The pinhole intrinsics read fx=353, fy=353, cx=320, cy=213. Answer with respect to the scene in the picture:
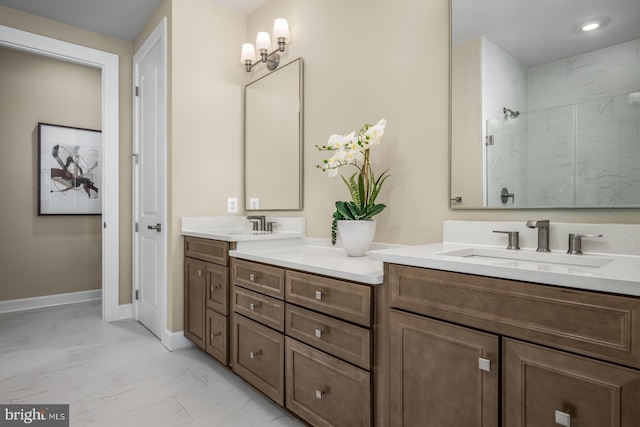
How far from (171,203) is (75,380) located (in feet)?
4.09

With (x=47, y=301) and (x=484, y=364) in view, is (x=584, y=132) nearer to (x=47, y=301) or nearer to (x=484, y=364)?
(x=484, y=364)

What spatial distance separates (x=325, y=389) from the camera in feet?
4.77

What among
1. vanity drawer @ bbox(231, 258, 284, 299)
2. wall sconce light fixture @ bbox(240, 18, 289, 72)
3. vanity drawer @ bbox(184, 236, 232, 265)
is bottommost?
vanity drawer @ bbox(231, 258, 284, 299)

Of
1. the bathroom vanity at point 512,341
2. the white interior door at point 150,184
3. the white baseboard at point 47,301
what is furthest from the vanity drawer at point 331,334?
the white baseboard at point 47,301

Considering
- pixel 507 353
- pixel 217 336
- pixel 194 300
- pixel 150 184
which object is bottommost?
pixel 217 336

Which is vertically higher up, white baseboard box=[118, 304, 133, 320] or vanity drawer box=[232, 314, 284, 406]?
vanity drawer box=[232, 314, 284, 406]

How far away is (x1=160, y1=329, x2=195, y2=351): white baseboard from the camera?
2.61 m

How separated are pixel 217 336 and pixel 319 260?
40.7 inches

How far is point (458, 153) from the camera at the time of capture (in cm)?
163

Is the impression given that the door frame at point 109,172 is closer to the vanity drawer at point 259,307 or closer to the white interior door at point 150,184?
the white interior door at point 150,184

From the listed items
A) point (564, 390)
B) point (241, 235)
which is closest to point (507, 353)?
point (564, 390)

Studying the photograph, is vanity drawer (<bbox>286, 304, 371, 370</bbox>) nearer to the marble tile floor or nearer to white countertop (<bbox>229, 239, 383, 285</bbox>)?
white countertop (<bbox>229, 239, 383, 285</bbox>)

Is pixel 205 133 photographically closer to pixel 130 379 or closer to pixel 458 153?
pixel 130 379

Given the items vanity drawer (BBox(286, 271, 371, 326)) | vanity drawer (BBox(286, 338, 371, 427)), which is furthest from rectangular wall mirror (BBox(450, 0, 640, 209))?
vanity drawer (BBox(286, 338, 371, 427))
